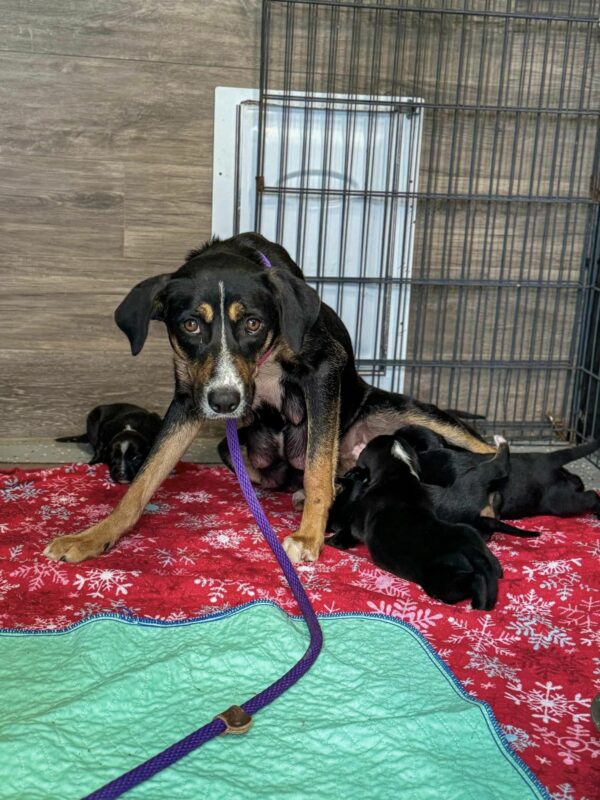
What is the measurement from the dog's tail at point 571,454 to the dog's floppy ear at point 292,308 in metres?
1.17

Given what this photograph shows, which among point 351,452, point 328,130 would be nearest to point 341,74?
point 328,130

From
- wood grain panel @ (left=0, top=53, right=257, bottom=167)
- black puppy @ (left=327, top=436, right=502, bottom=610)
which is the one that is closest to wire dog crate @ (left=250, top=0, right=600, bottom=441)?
wood grain panel @ (left=0, top=53, right=257, bottom=167)

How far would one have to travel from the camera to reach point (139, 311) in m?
3.02

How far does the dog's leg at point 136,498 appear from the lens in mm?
A: 3055

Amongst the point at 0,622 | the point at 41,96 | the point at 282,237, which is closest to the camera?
the point at 0,622

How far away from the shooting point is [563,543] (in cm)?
340

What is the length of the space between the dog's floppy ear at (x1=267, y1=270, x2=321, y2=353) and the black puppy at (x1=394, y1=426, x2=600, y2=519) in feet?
2.61

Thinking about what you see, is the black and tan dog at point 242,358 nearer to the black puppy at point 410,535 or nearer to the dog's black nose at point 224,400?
the dog's black nose at point 224,400

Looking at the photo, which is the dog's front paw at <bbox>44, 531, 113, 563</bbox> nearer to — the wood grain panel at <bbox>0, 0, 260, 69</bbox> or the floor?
the floor

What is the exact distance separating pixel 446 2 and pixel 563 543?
2.74 metres

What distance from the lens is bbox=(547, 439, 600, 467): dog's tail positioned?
3.52m

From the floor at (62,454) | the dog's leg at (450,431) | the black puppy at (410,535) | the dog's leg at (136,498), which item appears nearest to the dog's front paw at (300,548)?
the black puppy at (410,535)

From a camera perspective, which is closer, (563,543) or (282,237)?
(563,543)

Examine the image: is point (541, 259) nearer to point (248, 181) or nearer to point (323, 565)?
point (248, 181)
